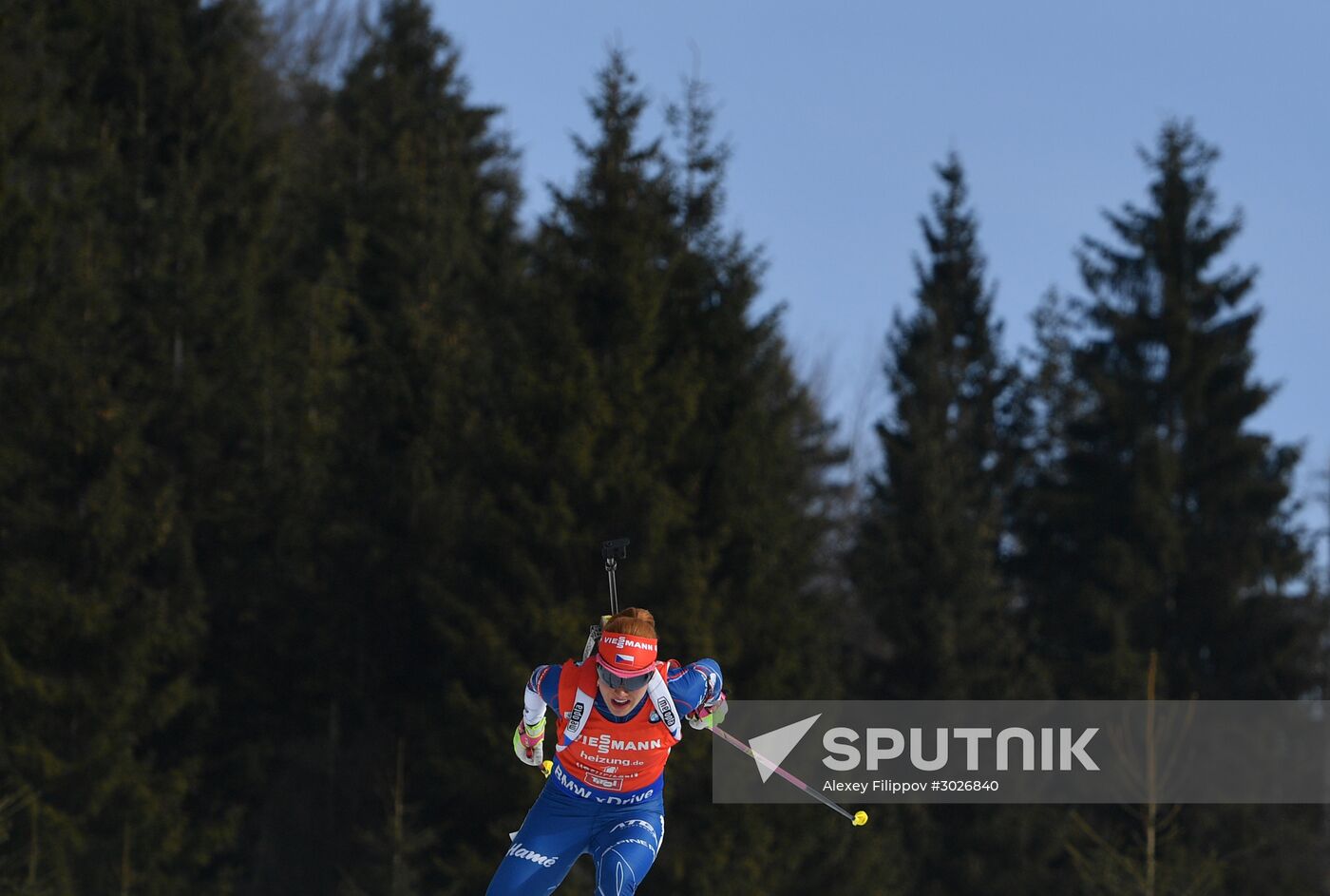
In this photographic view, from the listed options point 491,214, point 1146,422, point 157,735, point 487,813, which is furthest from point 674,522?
point 1146,422

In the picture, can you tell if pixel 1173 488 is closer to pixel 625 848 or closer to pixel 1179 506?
pixel 1179 506

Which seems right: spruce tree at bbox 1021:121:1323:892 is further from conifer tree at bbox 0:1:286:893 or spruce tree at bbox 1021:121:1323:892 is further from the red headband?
the red headband

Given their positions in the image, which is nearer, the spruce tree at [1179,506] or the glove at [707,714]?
the glove at [707,714]

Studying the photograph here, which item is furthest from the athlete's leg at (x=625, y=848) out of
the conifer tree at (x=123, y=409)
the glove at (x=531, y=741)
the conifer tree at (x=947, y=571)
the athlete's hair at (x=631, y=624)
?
the conifer tree at (x=947, y=571)

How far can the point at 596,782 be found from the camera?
9.89 m

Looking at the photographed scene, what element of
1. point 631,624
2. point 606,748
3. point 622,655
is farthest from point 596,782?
point 631,624

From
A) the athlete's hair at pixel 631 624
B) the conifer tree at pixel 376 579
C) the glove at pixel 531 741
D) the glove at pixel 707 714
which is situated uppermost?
the conifer tree at pixel 376 579

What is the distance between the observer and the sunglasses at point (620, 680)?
9.55 metres

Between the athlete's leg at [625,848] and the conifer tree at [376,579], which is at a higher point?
the conifer tree at [376,579]

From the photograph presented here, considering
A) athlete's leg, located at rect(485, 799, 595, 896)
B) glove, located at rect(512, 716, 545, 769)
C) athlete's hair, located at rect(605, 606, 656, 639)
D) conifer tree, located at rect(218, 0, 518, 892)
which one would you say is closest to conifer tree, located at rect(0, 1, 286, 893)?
conifer tree, located at rect(218, 0, 518, 892)

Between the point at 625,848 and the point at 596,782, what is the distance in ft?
1.60

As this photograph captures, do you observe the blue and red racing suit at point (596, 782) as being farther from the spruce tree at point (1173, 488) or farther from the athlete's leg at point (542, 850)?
the spruce tree at point (1173, 488)

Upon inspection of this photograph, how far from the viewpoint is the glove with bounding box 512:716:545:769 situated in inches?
380

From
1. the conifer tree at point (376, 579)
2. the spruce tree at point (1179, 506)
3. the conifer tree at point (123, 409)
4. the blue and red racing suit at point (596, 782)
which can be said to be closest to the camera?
the blue and red racing suit at point (596, 782)
